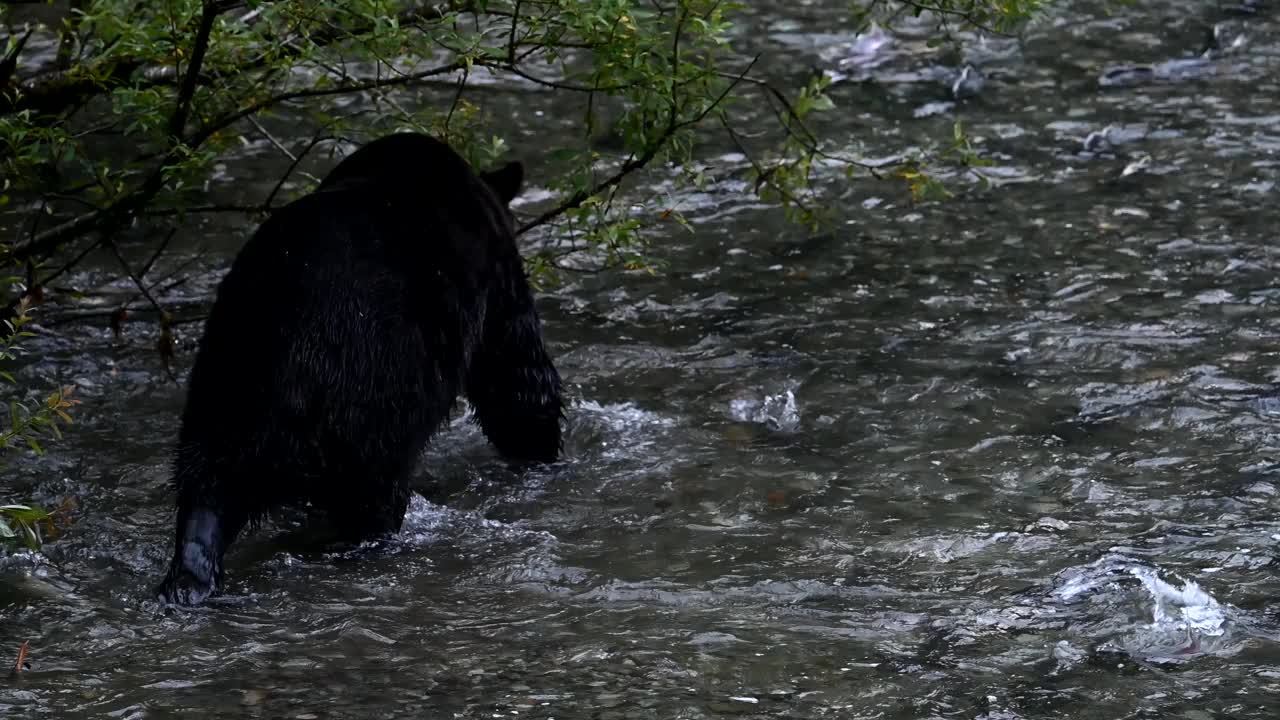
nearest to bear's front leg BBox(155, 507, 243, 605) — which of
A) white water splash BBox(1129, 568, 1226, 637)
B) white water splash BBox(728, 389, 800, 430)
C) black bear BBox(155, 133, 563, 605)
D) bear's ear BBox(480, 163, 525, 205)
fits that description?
black bear BBox(155, 133, 563, 605)

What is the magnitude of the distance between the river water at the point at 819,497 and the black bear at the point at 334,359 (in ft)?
0.90

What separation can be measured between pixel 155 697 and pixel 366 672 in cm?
54

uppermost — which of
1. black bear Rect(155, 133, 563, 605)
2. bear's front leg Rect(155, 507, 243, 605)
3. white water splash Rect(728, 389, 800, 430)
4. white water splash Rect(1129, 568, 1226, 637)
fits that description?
black bear Rect(155, 133, 563, 605)

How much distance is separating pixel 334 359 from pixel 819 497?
1772 millimetres

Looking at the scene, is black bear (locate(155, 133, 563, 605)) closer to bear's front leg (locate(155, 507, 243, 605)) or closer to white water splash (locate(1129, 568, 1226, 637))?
bear's front leg (locate(155, 507, 243, 605))

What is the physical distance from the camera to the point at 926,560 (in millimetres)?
5094

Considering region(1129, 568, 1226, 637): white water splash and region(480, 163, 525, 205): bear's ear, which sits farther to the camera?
region(480, 163, 525, 205): bear's ear

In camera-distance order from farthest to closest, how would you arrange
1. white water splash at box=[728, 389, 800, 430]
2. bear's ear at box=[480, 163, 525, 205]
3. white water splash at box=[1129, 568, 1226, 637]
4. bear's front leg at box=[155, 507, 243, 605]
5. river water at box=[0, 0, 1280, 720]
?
1. white water splash at box=[728, 389, 800, 430]
2. bear's ear at box=[480, 163, 525, 205]
3. bear's front leg at box=[155, 507, 243, 605]
4. white water splash at box=[1129, 568, 1226, 637]
5. river water at box=[0, 0, 1280, 720]

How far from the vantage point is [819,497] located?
18.5 feet

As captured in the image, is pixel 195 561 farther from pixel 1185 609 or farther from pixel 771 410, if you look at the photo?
pixel 1185 609

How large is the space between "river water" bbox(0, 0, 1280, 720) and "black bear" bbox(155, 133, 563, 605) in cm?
27

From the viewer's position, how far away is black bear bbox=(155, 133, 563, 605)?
4.78m

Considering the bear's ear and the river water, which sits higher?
the bear's ear

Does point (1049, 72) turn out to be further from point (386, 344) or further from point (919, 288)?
point (386, 344)
